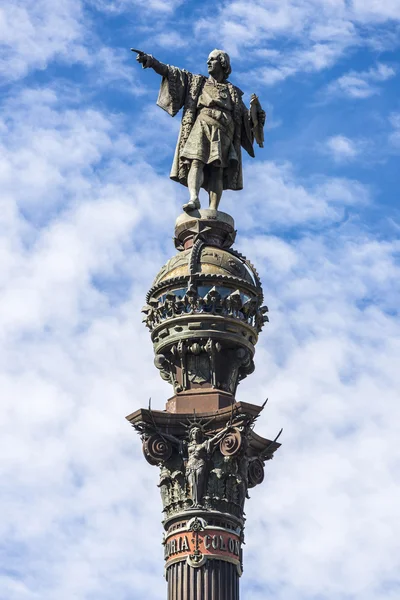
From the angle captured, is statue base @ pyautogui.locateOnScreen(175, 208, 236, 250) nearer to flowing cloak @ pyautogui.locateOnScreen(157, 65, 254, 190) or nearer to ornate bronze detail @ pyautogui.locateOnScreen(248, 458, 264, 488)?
flowing cloak @ pyautogui.locateOnScreen(157, 65, 254, 190)

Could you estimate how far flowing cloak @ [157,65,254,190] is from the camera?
34469 mm

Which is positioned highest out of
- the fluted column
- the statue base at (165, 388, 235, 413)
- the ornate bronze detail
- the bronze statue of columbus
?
the bronze statue of columbus

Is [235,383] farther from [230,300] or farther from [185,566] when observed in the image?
[185,566]

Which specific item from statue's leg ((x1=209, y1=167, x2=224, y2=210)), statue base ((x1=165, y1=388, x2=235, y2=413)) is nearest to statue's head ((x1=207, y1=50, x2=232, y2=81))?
statue's leg ((x1=209, y1=167, x2=224, y2=210))

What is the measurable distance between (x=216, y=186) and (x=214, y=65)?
3087 mm

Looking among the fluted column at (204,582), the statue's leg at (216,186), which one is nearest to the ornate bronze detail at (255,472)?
the fluted column at (204,582)

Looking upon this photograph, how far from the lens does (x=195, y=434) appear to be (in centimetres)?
2964

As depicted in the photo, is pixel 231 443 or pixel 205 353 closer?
pixel 231 443

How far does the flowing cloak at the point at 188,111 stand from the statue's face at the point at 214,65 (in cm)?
27

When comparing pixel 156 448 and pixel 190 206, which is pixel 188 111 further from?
pixel 156 448

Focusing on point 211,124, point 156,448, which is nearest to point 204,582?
point 156,448

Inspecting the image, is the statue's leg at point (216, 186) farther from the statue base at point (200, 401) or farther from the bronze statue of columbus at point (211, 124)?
the statue base at point (200, 401)

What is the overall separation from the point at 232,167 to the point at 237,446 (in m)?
8.57

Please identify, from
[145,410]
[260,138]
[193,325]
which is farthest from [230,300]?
[260,138]
